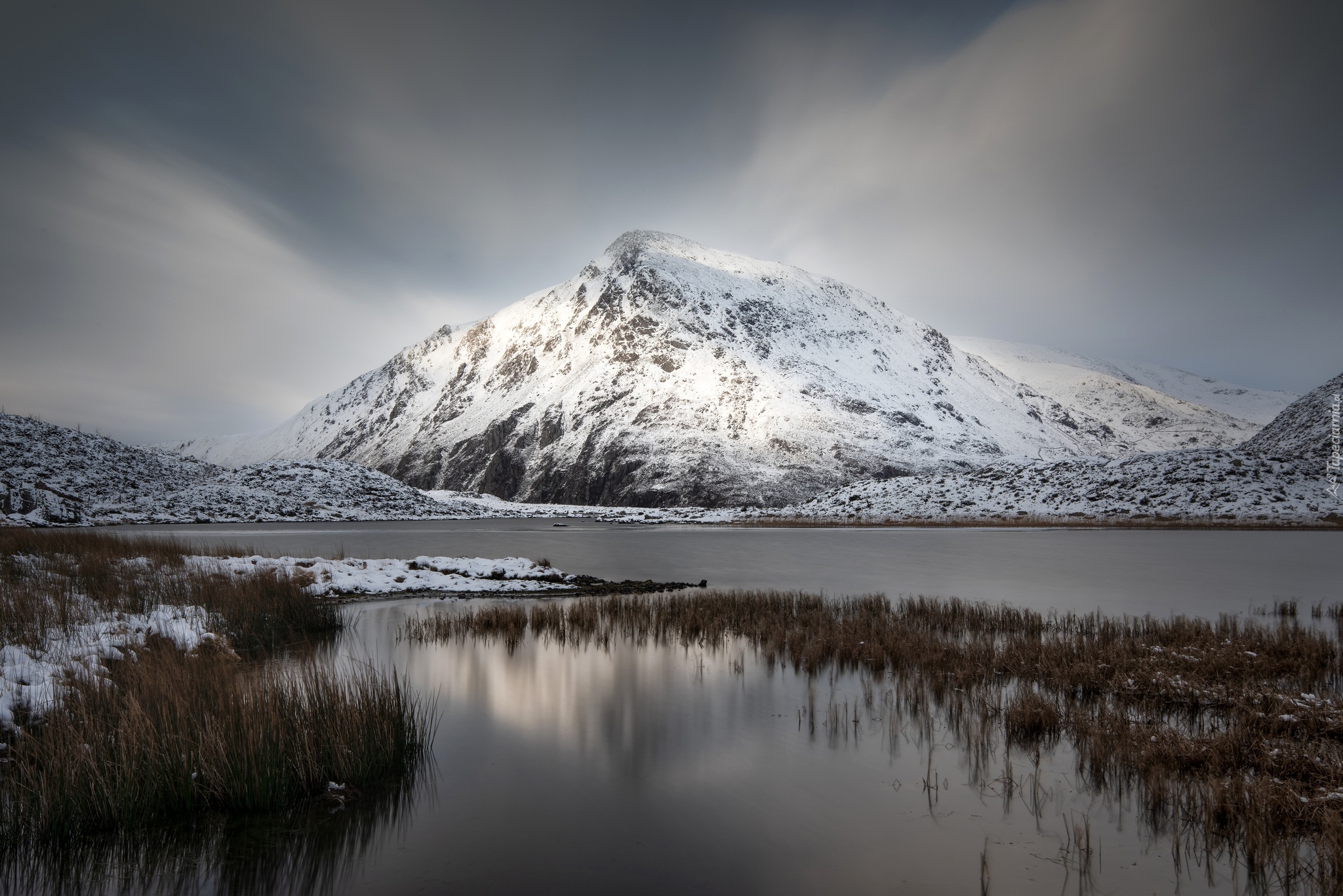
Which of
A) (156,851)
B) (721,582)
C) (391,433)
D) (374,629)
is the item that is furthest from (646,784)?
(391,433)

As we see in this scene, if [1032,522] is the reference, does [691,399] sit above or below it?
above

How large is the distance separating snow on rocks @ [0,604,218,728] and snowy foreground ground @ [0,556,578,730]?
12 millimetres

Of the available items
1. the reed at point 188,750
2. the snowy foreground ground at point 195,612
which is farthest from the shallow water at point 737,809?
the snowy foreground ground at point 195,612

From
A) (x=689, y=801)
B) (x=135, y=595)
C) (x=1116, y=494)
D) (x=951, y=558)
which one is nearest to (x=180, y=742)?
(x=689, y=801)

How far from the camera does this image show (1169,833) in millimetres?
5273

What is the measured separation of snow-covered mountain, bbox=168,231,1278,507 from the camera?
108062 millimetres

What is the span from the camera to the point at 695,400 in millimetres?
118500

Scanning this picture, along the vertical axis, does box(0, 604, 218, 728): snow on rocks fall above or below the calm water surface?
above

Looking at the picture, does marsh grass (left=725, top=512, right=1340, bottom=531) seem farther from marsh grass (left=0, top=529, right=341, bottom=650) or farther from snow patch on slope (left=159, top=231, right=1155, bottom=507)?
marsh grass (left=0, top=529, right=341, bottom=650)

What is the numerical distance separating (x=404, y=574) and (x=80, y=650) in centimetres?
1387

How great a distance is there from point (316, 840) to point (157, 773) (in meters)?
1.64

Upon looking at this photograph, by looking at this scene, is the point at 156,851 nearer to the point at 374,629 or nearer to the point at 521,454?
the point at 374,629

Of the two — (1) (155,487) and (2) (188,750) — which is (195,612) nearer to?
(2) (188,750)

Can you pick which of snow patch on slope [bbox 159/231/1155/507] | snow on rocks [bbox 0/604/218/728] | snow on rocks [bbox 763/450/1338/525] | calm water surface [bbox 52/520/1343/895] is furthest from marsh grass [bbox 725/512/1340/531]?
snow on rocks [bbox 0/604/218/728]
